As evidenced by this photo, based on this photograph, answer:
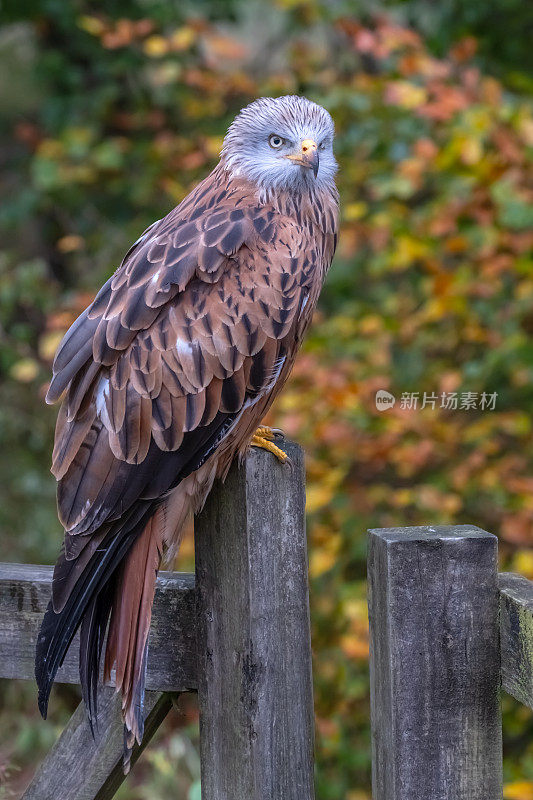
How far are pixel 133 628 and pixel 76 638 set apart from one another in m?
0.26

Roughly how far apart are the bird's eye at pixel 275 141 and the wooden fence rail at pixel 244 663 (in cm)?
103

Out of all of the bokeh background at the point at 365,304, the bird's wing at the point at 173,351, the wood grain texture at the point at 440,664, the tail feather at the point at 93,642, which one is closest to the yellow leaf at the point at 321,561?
the bokeh background at the point at 365,304

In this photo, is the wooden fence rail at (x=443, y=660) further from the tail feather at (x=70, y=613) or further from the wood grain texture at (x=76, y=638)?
the tail feather at (x=70, y=613)

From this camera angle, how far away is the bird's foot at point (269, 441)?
5.78 ft

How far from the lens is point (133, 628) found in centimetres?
182

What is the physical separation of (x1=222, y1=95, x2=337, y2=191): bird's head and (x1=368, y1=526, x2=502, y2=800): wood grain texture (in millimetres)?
1175

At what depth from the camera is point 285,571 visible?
1.68 meters

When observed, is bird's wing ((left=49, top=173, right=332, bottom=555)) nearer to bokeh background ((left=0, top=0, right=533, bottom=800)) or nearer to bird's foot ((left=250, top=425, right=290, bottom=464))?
bird's foot ((left=250, top=425, right=290, bottom=464))

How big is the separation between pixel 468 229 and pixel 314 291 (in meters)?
2.06

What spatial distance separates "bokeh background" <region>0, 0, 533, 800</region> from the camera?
13.0 ft

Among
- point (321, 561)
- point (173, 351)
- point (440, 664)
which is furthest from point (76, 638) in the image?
point (321, 561)

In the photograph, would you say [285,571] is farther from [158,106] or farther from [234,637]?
[158,106]

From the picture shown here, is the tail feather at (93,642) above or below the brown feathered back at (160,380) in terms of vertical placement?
below

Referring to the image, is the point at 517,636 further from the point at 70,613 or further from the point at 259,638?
the point at 70,613
